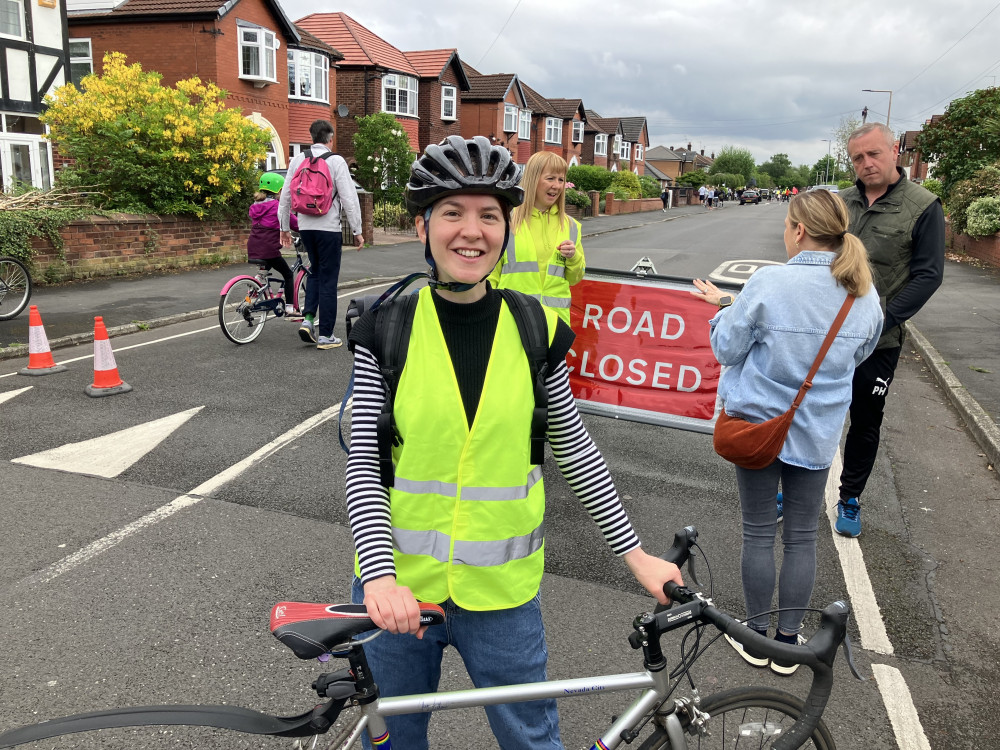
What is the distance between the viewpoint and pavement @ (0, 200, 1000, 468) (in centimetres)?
806

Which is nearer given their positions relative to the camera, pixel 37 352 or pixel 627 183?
pixel 37 352

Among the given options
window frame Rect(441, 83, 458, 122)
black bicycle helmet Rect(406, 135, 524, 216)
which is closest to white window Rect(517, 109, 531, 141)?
window frame Rect(441, 83, 458, 122)

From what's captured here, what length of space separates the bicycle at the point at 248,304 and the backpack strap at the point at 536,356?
7478 millimetres

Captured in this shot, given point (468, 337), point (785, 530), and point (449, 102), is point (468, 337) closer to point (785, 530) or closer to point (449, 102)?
point (785, 530)

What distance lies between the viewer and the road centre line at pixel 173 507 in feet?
13.1

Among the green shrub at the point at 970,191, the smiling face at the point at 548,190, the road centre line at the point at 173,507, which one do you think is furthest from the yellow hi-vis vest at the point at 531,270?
the green shrub at the point at 970,191

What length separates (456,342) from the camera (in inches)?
74.6

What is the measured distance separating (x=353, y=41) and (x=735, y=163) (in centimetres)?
11279

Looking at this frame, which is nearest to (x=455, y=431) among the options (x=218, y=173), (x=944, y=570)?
(x=944, y=570)

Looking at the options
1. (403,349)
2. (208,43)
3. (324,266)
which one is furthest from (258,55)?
(403,349)

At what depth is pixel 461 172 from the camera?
182 cm

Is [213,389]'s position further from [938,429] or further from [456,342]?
[938,429]

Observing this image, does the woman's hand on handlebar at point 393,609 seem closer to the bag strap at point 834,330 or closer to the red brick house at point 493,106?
the bag strap at point 834,330

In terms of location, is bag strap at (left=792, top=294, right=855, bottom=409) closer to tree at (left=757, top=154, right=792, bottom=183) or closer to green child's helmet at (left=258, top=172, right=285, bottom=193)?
green child's helmet at (left=258, top=172, right=285, bottom=193)
